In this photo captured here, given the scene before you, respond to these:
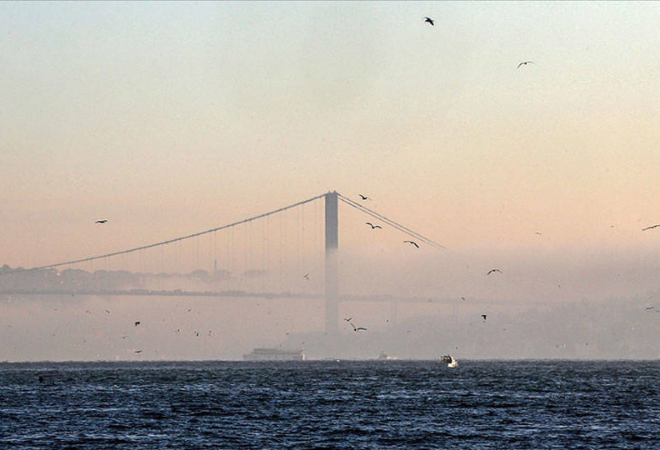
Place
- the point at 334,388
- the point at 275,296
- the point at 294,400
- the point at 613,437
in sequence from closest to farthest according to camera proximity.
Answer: the point at 613,437
the point at 294,400
the point at 334,388
the point at 275,296

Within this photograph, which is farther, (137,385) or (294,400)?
(137,385)

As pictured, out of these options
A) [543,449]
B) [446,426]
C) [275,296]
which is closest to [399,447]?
[543,449]

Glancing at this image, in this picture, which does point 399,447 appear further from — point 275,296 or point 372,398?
point 275,296

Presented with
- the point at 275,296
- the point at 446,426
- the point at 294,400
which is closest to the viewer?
the point at 446,426

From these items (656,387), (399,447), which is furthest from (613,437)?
(656,387)

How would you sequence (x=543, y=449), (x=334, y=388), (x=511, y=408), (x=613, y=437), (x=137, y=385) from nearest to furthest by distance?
1. (x=543, y=449)
2. (x=613, y=437)
3. (x=511, y=408)
4. (x=334, y=388)
5. (x=137, y=385)

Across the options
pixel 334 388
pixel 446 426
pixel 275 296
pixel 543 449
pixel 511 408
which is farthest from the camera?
pixel 275 296

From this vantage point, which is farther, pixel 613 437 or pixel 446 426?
pixel 446 426

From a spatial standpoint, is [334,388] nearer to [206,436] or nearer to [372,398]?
[372,398]

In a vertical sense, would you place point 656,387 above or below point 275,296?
below
